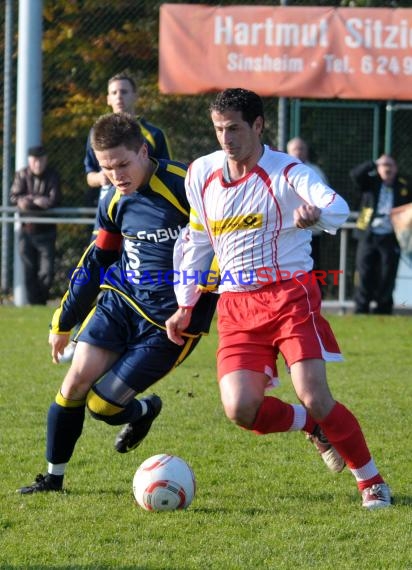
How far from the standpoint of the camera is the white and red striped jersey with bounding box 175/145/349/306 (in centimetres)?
503

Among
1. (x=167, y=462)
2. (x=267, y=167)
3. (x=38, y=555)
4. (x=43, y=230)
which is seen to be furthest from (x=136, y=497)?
(x=43, y=230)

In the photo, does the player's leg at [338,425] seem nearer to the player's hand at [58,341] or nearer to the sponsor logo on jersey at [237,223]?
the sponsor logo on jersey at [237,223]

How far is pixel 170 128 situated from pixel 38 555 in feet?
33.8

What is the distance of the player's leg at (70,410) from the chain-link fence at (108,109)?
8.43 m

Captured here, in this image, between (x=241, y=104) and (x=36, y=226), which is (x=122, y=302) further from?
(x=36, y=226)

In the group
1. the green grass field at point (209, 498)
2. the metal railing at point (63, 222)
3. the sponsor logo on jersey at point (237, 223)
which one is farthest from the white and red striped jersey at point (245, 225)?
the metal railing at point (63, 222)

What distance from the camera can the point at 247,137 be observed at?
501cm

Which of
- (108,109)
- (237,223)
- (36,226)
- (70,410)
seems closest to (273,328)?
(237,223)

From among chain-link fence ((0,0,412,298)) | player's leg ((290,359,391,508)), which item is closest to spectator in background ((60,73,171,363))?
player's leg ((290,359,391,508))

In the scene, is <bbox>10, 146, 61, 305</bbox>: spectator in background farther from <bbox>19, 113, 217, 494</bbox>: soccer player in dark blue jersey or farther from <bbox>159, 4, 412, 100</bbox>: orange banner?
<bbox>19, 113, 217, 494</bbox>: soccer player in dark blue jersey

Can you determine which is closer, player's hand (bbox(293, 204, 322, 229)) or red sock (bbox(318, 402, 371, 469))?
player's hand (bbox(293, 204, 322, 229))

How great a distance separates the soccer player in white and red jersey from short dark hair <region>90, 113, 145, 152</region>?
30 cm

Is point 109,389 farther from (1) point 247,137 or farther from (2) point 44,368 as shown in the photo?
(2) point 44,368

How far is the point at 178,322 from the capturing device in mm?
5258
